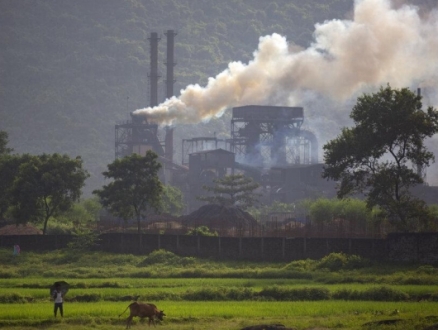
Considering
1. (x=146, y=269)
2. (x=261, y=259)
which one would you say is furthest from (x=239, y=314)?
(x=261, y=259)

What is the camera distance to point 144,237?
72.9 m

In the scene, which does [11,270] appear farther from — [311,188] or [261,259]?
[311,188]

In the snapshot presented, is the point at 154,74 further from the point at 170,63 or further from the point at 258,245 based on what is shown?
the point at 258,245

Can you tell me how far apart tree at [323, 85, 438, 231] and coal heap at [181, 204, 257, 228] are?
2259 cm

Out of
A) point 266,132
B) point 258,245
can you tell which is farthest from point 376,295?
point 266,132

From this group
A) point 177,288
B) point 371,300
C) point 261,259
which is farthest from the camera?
point 261,259

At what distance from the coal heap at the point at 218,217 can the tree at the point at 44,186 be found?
1051 centimetres

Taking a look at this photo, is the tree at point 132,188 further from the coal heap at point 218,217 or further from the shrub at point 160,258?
the shrub at point 160,258

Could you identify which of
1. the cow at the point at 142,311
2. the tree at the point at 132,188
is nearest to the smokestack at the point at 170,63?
the tree at the point at 132,188

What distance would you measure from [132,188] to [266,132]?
6514cm

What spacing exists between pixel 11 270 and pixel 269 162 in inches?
3736

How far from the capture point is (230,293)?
45406 mm

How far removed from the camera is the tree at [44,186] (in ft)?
275

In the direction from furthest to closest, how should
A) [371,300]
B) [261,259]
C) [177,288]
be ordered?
[261,259]
[177,288]
[371,300]
